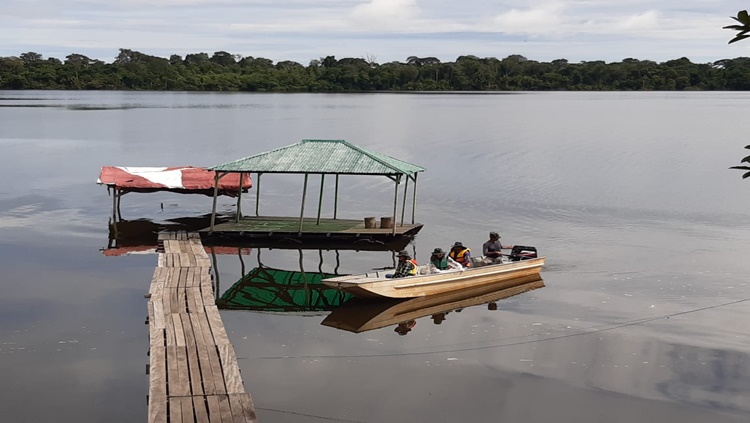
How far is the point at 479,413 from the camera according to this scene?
15.4 metres

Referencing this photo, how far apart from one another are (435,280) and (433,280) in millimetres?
83

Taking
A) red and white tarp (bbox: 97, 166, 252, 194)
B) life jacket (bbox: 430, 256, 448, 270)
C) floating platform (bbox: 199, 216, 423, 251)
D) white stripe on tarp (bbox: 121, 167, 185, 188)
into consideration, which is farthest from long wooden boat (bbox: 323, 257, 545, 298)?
white stripe on tarp (bbox: 121, 167, 185, 188)

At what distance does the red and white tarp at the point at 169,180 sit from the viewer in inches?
1271

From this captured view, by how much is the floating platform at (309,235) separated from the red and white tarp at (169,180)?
2540 millimetres

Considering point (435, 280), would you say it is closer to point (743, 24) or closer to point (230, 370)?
point (230, 370)

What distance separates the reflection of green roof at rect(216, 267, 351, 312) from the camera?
73.4 ft

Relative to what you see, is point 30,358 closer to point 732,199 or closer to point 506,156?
point 732,199

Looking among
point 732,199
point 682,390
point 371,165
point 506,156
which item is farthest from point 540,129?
point 682,390

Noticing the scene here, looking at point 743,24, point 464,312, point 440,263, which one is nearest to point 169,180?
point 440,263

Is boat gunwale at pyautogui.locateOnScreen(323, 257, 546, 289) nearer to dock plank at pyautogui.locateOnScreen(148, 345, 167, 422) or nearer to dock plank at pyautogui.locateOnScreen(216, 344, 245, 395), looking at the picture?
dock plank at pyautogui.locateOnScreen(216, 344, 245, 395)

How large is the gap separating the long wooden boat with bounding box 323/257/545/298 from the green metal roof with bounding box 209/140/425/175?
551cm

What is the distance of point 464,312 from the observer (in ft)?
71.4

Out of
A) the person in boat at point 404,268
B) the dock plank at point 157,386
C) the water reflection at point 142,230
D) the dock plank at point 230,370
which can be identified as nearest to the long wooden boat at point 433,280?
the person in boat at point 404,268

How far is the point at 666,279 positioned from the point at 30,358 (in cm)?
1682
